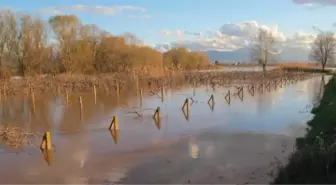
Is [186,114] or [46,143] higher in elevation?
[46,143]

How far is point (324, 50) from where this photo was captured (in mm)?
67875

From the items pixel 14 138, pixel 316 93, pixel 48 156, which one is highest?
pixel 14 138

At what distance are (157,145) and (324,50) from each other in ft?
205

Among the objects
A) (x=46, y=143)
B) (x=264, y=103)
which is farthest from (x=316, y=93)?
(x=46, y=143)

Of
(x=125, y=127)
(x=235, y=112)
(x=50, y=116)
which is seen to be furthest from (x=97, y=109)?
(x=235, y=112)

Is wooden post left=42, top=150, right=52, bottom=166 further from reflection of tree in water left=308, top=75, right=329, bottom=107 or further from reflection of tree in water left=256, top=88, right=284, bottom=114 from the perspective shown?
reflection of tree in water left=308, top=75, right=329, bottom=107

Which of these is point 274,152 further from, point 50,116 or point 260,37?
point 260,37

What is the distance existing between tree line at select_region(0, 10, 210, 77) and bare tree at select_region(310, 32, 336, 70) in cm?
3221

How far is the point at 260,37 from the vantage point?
6769cm

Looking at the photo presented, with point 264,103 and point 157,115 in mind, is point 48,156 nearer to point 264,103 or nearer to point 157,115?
point 157,115

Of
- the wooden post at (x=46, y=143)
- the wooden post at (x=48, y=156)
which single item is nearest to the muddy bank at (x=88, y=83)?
the wooden post at (x=46, y=143)

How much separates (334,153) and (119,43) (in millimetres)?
44299

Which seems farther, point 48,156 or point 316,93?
point 316,93

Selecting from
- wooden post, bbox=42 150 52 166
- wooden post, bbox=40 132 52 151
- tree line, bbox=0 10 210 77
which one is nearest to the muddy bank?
tree line, bbox=0 10 210 77
